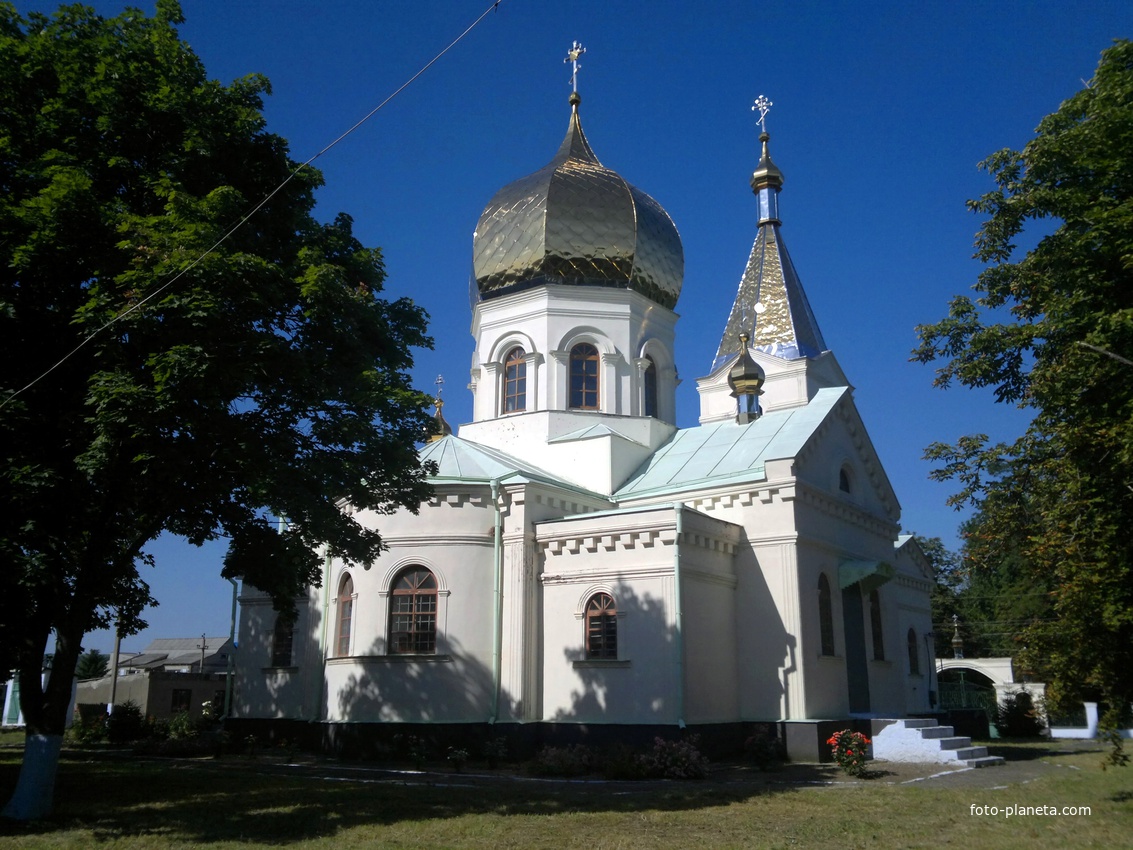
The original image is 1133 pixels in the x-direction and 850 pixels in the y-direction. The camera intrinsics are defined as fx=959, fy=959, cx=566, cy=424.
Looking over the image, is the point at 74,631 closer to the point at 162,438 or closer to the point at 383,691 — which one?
the point at 162,438

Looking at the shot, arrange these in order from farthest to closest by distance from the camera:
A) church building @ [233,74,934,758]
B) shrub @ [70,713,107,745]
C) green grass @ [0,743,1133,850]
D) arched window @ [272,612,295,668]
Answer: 1. shrub @ [70,713,107,745]
2. arched window @ [272,612,295,668]
3. church building @ [233,74,934,758]
4. green grass @ [0,743,1133,850]

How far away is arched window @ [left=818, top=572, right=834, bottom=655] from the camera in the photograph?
739 inches

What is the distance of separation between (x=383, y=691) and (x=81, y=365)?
8721 millimetres

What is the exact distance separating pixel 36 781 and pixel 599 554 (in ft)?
32.1

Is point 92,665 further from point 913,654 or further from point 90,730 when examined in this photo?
point 913,654

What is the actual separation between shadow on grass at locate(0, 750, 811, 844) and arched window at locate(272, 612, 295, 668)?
4605 millimetres

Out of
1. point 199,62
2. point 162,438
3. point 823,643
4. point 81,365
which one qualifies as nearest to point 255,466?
point 162,438

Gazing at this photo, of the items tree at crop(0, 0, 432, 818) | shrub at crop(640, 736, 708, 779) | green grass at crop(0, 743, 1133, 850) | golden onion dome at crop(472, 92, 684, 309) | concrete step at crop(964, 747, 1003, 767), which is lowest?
concrete step at crop(964, 747, 1003, 767)

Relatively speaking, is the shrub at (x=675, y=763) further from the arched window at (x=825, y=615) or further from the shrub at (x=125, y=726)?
the shrub at (x=125, y=726)

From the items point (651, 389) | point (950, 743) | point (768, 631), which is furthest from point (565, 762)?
point (651, 389)

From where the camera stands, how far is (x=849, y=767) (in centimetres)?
1458

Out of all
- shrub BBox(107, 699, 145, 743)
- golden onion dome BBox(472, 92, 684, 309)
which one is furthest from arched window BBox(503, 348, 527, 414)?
shrub BBox(107, 699, 145, 743)

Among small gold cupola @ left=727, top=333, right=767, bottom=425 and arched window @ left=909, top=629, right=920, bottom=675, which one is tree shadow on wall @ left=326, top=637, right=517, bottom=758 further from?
arched window @ left=909, top=629, right=920, bottom=675

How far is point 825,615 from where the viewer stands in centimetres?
1905
